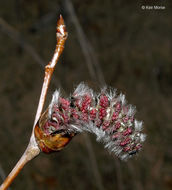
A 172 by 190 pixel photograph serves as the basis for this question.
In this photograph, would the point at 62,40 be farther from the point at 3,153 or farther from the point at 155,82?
the point at 155,82

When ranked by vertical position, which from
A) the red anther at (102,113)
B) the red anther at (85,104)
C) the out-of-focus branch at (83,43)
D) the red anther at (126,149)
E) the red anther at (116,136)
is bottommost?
the red anther at (126,149)

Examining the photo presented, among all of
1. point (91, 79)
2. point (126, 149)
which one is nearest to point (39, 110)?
point (126, 149)

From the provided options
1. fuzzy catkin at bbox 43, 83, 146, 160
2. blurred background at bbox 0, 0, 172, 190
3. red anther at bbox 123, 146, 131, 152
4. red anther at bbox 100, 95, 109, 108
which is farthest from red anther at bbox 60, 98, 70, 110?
blurred background at bbox 0, 0, 172, 190

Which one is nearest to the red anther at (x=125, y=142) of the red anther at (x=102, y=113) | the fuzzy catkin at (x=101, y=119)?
the fuzzy catkin at (x=101, y=119)

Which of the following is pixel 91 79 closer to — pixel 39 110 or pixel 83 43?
pixel 83 43

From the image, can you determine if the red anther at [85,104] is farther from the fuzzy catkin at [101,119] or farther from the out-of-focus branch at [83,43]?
the out-of-focus branch at [83,43]

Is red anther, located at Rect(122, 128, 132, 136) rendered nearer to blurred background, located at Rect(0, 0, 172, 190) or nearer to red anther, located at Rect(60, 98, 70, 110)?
Result: red anther, located at Rect(60, 98, 70, 110)

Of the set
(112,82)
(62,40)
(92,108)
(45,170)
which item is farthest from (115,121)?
(112,82)
